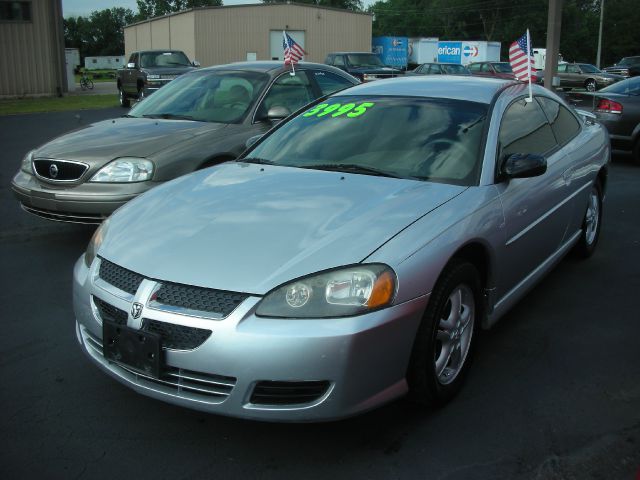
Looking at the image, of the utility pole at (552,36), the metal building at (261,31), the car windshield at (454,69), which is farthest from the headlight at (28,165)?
the metal building at (261,31)

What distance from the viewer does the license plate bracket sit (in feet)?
8.72

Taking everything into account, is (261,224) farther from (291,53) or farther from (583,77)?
(583,77)

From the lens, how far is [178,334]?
2.64 meters

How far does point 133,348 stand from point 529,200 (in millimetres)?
2338

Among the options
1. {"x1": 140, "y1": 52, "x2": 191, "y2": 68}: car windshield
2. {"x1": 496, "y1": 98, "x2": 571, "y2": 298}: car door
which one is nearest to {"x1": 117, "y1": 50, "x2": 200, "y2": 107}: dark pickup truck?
{"x1": 140, "y1": 52, "x2": 191, "y2": 68}: car windshield

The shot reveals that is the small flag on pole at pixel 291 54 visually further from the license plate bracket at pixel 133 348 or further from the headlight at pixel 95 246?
the license plate bracket at pixel 133 348

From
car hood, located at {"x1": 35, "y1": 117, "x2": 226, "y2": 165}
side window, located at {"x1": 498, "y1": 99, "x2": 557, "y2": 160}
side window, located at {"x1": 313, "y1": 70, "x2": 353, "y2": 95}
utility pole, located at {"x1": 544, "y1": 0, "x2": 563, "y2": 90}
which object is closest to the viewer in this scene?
side window, located at {"x1": 498, "y1": 99, "x2": 557, "y2": 160}

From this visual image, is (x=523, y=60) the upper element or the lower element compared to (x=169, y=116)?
upper

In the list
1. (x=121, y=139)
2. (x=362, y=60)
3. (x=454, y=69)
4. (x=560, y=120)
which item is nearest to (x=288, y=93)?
(x=121, y=139)

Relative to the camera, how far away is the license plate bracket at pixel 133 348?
8.72 ft

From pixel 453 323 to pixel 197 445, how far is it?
50.6 inches

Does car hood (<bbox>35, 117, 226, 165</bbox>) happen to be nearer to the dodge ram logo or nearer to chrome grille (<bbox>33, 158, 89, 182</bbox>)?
chrome grille (<bbox>33, 158, 89, 182</bbox>)

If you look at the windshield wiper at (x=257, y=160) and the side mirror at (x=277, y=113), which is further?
the side mirror at (x=277, y=113)

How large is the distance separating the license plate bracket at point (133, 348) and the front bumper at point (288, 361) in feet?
0.12
